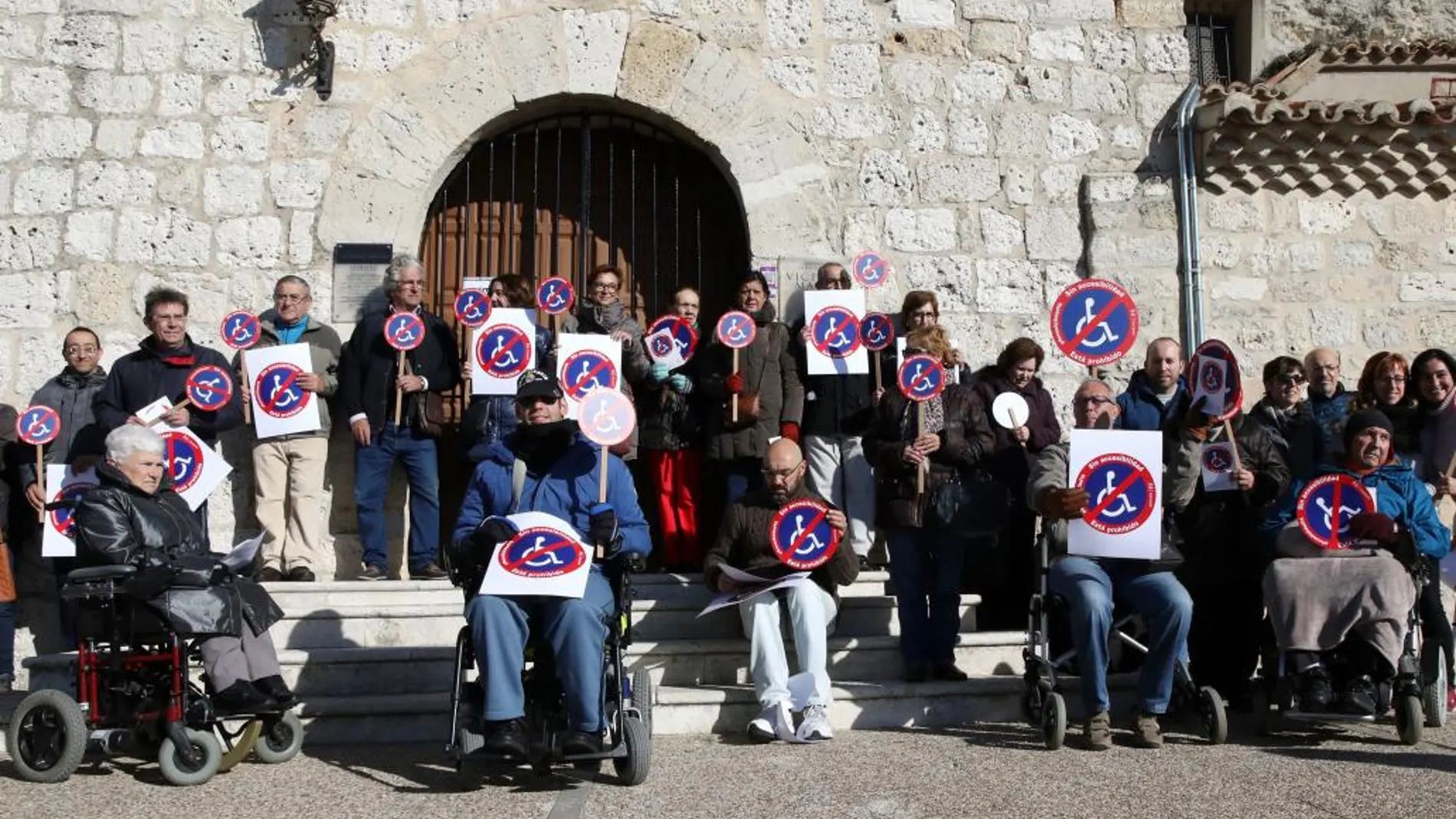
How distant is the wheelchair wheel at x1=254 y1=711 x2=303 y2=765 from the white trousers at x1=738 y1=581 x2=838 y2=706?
1814 mm

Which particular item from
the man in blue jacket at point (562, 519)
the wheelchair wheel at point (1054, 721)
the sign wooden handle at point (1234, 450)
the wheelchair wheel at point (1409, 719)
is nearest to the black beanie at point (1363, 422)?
the sign wooden handle at point (1234, 450)

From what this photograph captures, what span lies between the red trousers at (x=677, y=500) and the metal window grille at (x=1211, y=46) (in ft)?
13.8

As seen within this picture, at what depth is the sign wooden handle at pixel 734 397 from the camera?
7.50m

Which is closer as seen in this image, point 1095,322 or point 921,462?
point 921,462

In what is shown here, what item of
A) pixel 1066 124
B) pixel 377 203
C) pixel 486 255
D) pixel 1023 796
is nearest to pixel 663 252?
pixel 486 255

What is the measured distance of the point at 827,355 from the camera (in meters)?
7.73

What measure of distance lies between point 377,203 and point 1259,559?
502 centimetres

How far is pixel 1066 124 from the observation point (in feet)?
29.3

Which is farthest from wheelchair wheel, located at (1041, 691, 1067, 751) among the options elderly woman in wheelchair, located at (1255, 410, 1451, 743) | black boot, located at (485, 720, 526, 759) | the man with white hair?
the man with white hair

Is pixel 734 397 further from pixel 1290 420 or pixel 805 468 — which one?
pixel 1290 420

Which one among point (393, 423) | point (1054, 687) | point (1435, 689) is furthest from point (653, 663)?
point (1435, 689)

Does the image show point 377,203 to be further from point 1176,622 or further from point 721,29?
point 1176,622

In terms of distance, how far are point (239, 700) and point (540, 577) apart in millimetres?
1198

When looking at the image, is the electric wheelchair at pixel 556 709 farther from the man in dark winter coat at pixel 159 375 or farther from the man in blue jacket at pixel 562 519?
the man in dark winter coat at pixel 159 375
